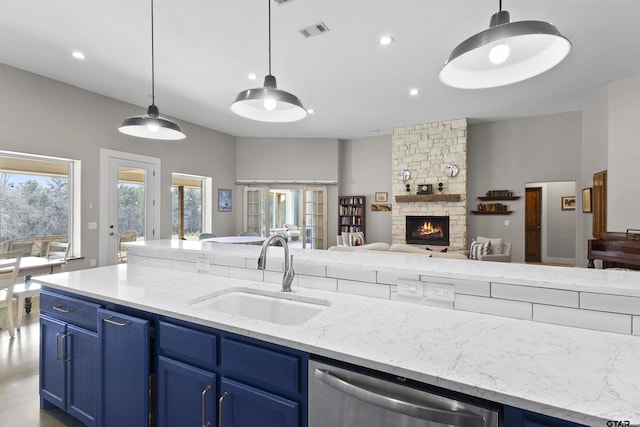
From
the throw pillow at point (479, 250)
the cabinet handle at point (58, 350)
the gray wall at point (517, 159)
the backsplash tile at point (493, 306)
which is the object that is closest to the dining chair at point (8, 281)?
the cabinet handle at point (58, 350)

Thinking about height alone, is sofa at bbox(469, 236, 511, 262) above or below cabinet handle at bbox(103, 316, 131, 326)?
below

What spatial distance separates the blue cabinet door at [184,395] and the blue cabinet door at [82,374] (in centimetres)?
54

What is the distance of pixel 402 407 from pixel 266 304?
1016 mm

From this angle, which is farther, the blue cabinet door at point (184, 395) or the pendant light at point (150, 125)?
the pendant light at point (150, 125)

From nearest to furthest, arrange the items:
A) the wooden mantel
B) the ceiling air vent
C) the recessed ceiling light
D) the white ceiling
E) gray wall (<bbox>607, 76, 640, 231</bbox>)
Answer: the white ceiling → the ceiling air vent → the recessed ceiling light → gray wall (<bbox>607, 76, 640, 231</bbox>) → the wooden mantel

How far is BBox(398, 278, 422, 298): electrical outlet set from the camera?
150 centimetres

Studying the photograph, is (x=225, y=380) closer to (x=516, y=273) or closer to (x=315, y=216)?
(x=516, y=273)

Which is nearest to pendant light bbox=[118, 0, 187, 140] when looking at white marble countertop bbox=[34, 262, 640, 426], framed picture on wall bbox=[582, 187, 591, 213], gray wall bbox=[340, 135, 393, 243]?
white marble countertop bbox=[34, 262, 640, 426]

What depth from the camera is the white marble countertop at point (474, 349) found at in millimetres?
784

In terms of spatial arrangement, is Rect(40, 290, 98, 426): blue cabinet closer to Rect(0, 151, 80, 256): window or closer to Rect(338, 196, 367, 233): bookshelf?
Rect(0, 151, 80, 256): window

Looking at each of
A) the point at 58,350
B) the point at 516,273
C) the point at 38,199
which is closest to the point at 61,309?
the point at 58,350

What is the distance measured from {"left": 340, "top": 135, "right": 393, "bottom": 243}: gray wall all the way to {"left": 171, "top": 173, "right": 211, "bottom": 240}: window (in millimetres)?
3421

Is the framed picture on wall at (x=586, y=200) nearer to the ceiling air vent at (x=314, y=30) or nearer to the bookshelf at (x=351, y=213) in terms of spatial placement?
the bookshelf at (x=351, y=213)

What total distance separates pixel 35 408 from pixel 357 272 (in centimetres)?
244
